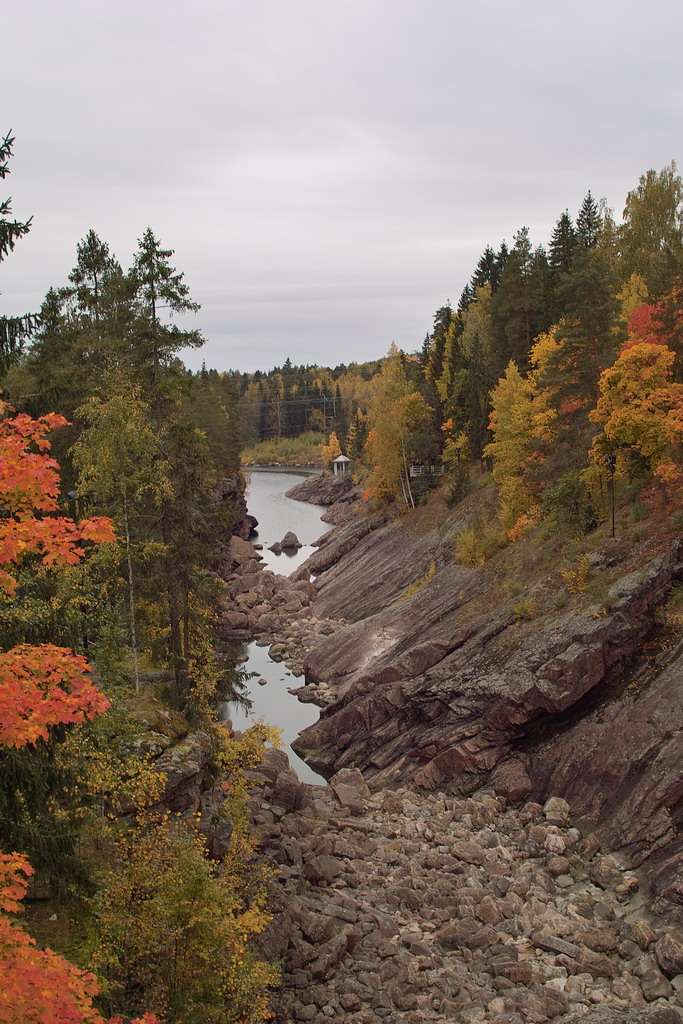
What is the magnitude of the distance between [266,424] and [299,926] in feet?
580

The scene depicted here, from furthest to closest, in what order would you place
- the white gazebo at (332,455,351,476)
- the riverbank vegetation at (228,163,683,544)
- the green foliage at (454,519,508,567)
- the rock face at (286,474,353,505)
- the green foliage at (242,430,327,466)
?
the green foliage at (242,430,327,466)
the white gazebo at (332,455,351,476)
the rock face at (286,474,353,505)
the green foliage at (454,519,508,567)
the riverbank vegetation at (228,163,683,544)

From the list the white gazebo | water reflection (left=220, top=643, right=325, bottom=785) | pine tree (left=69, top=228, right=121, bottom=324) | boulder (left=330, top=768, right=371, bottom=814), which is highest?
pine tree (left=69, top=228, right=121, bottom=324)

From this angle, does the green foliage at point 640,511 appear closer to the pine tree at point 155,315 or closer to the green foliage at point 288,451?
the pine tree at point 155,315

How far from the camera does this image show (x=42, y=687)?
1016 cm

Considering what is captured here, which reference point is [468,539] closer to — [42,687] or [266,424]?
[42,687]

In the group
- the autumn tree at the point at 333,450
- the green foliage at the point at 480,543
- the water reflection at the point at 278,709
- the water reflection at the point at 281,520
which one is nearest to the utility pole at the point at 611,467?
the green foliage at the point at 480,543

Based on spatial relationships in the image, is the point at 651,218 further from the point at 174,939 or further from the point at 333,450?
the point at 333,450

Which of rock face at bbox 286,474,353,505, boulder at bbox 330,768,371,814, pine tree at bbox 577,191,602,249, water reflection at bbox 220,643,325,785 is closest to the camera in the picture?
boulder at bbox 330,768,371,814

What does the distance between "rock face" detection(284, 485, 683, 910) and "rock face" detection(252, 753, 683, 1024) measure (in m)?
1.21

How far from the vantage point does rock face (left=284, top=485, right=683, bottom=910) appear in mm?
21984

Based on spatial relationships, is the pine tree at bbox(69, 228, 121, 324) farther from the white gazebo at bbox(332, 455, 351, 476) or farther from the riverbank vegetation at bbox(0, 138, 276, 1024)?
the white gazebo at bbox(332, 455, 351, 476)

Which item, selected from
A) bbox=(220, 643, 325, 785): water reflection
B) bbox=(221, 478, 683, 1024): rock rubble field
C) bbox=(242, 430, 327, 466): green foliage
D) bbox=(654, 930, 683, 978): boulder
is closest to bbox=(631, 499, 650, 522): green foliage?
bbox=(221, 478, 683, 1024): rock rubble field

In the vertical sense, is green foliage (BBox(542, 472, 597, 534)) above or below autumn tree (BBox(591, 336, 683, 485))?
below

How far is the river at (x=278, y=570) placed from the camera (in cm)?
3741
